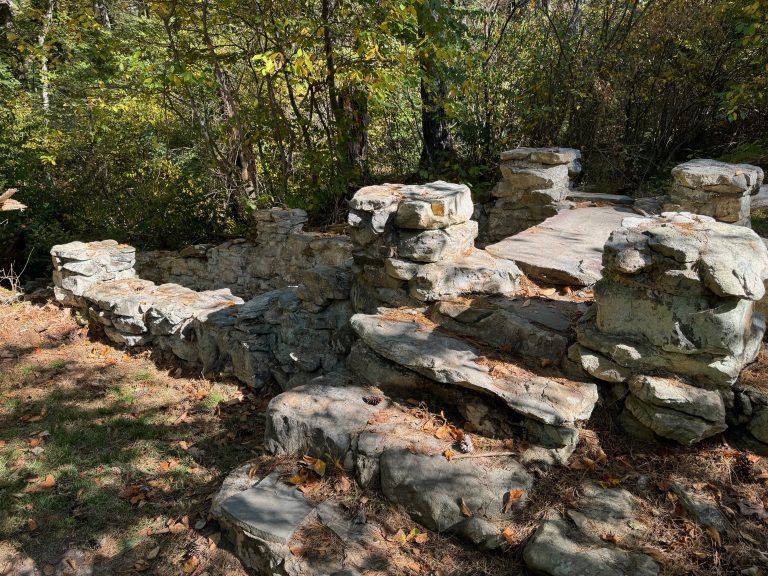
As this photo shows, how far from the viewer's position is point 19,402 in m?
5.24

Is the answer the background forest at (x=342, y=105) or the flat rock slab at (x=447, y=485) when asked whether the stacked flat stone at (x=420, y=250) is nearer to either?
the flat rock slab at (x=447, y=485)

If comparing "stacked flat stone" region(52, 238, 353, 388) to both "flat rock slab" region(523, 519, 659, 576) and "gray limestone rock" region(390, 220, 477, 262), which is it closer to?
"gray limestone rock" region(390, 220, 477, 262)

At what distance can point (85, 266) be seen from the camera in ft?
23.7

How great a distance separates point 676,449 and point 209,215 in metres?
8.29

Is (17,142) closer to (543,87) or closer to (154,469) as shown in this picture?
(154,469)

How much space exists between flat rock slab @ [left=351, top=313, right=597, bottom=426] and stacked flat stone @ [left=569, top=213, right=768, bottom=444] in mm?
287

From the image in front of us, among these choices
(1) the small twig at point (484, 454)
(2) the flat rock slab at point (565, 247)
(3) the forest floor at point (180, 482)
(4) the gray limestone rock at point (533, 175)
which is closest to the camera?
(3) the forest floor at point (180, 482)

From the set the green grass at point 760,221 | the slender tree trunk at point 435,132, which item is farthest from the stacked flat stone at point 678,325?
the slender tree trunk at point 435,132

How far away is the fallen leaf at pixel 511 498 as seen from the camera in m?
2.96

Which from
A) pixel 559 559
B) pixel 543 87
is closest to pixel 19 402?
pixel 559 559

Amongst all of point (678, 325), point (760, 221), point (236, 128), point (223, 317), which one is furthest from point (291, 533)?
point (236, 128)

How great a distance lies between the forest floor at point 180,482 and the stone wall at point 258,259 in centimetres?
263

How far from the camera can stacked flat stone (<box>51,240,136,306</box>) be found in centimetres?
725

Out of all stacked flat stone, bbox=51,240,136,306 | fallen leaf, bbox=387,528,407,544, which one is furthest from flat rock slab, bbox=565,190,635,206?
stacked flat stone, bbox=51,240,136,306
